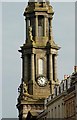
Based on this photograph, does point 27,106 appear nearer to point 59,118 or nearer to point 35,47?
point 35,47

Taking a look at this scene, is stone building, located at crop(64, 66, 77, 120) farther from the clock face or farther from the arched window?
the arched window

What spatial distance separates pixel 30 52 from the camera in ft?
465

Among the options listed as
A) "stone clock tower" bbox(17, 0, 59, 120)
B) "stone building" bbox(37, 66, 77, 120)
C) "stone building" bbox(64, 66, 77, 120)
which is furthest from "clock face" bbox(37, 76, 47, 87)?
"stone building" bbox(64, 66, 77, 120)

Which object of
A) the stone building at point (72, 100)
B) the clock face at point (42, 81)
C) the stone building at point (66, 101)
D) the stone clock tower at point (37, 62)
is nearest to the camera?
the stone building at point (72, 100)

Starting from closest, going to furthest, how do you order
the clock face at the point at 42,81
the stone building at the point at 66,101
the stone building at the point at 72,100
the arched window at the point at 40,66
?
1. the stone building at the point at 72,100
2. the stone building at the point at 66,101
3. the clock face at the point at 42,81
4. the arched window at the point at 40,66

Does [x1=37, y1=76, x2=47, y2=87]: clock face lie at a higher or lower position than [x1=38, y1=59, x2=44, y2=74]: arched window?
Answer: lower

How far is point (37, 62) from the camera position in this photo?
141 m

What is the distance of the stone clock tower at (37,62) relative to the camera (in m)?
138

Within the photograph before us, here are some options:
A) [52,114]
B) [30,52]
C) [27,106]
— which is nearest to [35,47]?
[30,52]

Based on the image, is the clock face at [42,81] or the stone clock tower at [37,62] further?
the clock face at [42,81]

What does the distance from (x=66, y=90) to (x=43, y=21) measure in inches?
2520

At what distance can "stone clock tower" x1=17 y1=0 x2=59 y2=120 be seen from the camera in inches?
5418

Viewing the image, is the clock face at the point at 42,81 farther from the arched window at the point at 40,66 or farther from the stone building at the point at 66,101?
the stone building at the point at 66,101

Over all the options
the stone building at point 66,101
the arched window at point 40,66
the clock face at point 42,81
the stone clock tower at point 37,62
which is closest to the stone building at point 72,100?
the stone building at point 66,101
